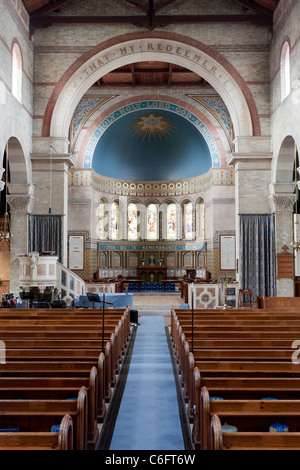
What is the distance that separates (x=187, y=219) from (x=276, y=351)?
61.6 ft

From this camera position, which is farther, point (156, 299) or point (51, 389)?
point (156, 299)

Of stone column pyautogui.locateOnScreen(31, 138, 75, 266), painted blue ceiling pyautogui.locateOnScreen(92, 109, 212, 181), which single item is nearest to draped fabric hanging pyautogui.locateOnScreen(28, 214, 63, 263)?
stone column pyautogui.locateOnScreen(31, 138, 75, 266)

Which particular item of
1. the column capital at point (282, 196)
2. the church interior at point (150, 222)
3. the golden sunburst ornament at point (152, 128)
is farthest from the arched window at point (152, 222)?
the column capital at point (282, 196)

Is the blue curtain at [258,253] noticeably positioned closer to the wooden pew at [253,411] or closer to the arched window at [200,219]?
the arched window at [200,219]

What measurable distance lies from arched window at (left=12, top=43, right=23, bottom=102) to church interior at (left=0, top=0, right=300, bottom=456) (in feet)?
0.18

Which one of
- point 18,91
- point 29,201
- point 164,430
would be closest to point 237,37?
point 18,91

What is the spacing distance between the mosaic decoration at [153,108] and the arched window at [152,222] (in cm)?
529

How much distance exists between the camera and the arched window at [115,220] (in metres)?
23.4

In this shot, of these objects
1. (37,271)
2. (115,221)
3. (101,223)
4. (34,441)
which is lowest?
(34,441)

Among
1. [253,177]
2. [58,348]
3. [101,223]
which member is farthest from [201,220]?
[58,348]

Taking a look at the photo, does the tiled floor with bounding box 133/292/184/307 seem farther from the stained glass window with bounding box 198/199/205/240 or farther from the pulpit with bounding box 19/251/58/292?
the pulpit with bounding box 19/251/58/292

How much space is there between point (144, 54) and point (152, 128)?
7115mm

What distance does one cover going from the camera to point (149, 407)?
5.18 meters

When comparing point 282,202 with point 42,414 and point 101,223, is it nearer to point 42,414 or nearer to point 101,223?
point 101,223
